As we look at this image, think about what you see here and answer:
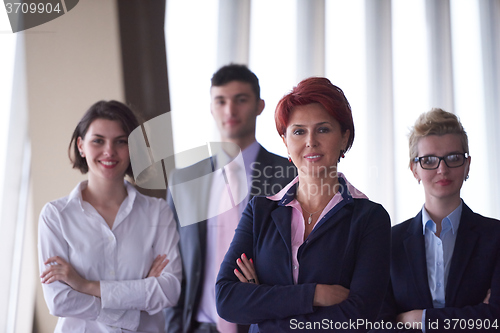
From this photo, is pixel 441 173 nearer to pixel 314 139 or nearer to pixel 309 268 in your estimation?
pixel 314 139

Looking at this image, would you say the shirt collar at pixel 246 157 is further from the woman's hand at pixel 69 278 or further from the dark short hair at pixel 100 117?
the woman's hand at pixel 69 278

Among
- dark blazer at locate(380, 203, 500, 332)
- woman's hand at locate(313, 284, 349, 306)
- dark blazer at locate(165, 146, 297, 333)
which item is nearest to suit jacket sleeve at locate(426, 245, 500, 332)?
dark blazer at locate(380, 203, 500, 332)

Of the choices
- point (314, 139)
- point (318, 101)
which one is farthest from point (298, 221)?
point (318, 101)

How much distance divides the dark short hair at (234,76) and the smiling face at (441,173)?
2.69ft

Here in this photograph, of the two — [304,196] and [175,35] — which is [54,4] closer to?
[175,35]

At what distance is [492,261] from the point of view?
1.80 m

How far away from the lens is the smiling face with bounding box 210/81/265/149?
221cm

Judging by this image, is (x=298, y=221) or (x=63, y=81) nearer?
(x=298, y=221)

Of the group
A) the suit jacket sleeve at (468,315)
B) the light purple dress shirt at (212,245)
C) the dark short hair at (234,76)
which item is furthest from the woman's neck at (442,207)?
the dark short hair at (234,76)

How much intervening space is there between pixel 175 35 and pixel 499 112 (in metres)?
1.65

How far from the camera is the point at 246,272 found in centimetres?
164

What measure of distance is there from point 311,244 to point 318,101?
53 cm

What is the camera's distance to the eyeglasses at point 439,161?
1.96m

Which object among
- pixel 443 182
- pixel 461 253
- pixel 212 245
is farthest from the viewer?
pixel 212 245
